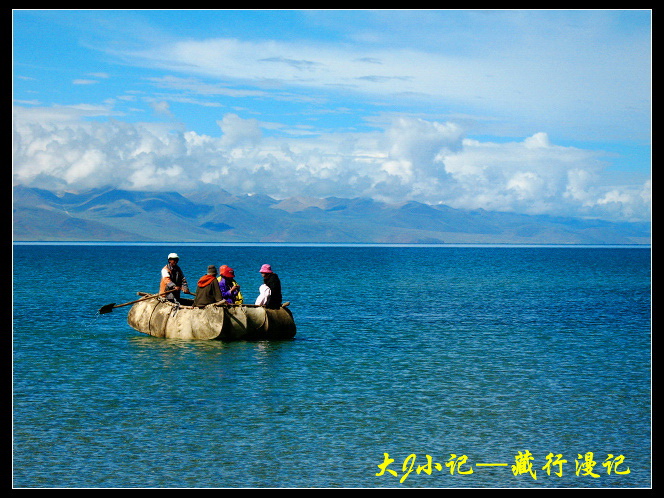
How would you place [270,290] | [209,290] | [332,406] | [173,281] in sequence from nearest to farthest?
[332,406] < [209,290] < [270,290] < [173,281]

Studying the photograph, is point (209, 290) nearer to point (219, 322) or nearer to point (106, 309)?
point (219, 322)

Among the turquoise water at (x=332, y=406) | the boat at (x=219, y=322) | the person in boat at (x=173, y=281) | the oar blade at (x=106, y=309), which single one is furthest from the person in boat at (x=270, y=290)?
the oar blade at (x=106, y=309)

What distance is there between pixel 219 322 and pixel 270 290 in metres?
2.17

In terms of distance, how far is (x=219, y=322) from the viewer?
30.9m

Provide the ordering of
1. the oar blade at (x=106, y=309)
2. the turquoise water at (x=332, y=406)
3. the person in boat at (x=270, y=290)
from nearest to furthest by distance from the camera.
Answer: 1. the turquoise water at (x=332, y=406)
2. the person in boat at (x=270, y=290)
3. the oar blade at (x=106, y=309)

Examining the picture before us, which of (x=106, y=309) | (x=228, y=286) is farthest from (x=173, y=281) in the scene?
(x=106, y=309)

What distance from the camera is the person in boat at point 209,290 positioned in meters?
30.4

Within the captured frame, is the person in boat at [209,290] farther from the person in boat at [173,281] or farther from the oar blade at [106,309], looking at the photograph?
the oar blade at [106,309]

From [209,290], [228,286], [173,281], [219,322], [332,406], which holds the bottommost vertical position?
[332,406]

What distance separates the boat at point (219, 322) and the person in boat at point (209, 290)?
0.22 metres

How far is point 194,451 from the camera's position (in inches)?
652

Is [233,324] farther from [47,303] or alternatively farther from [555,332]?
[47,303]
